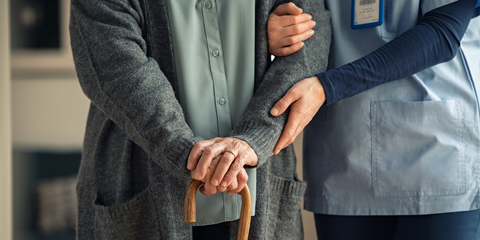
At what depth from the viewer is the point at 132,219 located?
3.17 feet

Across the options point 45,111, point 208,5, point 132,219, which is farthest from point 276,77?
point 45,111

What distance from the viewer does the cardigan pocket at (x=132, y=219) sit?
0.96 metres

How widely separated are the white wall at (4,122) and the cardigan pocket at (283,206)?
134cm

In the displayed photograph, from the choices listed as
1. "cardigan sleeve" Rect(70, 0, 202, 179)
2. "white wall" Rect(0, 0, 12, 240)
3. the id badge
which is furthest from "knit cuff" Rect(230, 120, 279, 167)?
"white wall" Rect(0, 0, 12, 240)

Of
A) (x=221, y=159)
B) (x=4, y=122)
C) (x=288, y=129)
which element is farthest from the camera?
(x=4, y=122)

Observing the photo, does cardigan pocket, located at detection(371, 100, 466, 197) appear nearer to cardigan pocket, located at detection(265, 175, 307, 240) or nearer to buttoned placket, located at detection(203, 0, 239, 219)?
cardigan pocket, located at detection(265, 175, 307, 240)

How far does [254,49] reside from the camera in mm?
995

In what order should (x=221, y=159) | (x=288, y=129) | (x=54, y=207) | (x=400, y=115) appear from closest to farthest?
(x=221, y=159) < (x=288, y=129) < (x=400, y=115) < (x=54, y=207)

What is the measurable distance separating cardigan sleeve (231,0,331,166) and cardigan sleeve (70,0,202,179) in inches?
4.9

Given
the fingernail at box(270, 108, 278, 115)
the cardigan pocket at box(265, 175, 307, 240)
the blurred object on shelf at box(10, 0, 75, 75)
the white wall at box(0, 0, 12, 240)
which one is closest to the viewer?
the fingernail at box(270, 108, 278, 115)

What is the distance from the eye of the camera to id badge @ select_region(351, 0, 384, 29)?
3.40 feet

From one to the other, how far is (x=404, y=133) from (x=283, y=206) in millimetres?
321

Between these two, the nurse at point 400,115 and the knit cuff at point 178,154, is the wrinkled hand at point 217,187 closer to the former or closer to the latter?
the knit cuff at point 178,154

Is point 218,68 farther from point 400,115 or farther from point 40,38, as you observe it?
point 40,38
